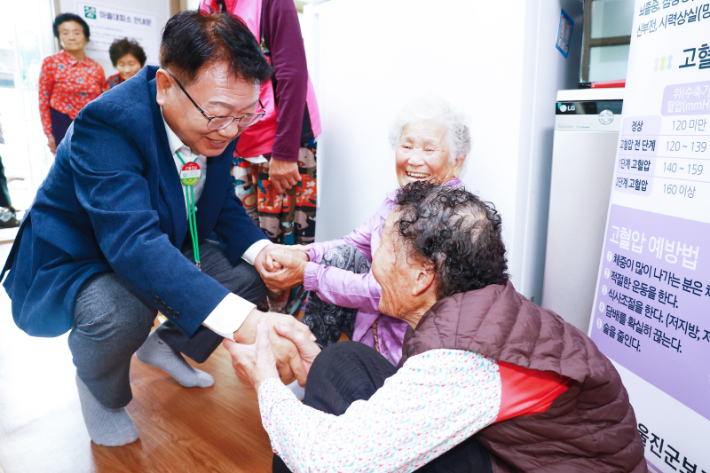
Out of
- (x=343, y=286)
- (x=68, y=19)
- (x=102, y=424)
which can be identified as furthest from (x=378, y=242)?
(x=68, y=19)

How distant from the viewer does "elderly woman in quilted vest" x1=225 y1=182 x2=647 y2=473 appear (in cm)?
69

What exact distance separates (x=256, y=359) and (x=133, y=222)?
447 millimetres

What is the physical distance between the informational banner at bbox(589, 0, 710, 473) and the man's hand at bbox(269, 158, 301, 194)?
3.91 ft

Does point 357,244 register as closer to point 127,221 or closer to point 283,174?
point 283,174

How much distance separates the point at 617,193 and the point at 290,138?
1.20 meters

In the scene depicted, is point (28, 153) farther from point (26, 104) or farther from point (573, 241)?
point (573, 241)

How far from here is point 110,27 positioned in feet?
13.9

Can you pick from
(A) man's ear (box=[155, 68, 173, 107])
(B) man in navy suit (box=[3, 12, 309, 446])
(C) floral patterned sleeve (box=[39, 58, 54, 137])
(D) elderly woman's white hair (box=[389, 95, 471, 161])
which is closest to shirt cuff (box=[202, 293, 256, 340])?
(B) man in navy suit (box=[3, 12, 309, 446])

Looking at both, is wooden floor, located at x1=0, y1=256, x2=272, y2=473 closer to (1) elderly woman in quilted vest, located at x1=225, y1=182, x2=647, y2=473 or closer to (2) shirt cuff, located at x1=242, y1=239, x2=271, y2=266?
(2) shirt cuff, located at x1=242, y1=239, x2=271, y2=266

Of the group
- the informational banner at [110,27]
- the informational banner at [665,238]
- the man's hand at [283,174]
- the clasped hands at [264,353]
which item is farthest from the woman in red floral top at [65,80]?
the informational banner at [665,238]

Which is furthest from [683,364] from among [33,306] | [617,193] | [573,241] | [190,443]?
[33,306]

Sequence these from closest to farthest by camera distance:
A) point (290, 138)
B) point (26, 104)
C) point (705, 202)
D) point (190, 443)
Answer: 1. point (705, 202)
2. point (190, 443)
3. point (290, 138)
4. point (26, 104)

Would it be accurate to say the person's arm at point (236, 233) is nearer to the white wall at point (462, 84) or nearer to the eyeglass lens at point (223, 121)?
the eyeglass lens at point (223, 121)

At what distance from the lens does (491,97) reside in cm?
175
